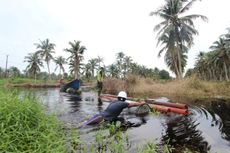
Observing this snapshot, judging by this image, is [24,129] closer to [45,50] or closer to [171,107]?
[171,107]

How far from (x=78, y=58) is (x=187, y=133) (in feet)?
172

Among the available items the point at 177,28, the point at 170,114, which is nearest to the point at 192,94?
the point at 177,28

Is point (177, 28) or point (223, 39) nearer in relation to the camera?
point (177, 28)

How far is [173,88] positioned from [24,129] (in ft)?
77.6

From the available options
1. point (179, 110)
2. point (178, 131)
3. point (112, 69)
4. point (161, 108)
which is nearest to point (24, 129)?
point (178, 131)

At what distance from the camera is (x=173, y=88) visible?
26953mm

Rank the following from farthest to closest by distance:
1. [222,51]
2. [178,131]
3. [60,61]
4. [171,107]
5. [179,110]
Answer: [60,61] → [222,51] → [171,107] → [179,110] → [178,131]

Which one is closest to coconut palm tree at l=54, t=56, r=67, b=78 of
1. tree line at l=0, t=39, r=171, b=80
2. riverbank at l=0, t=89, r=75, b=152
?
tree line at l=0, t=39, r=171, b=80

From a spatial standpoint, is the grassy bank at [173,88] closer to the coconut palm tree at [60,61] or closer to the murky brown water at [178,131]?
the murky brown water at [178,131]

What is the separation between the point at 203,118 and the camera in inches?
458

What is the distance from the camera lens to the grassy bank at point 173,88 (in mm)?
25544

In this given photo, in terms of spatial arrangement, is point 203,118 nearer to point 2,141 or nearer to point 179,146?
point 179,146

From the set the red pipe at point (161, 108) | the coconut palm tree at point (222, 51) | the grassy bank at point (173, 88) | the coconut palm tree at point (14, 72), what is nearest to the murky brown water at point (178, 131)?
the red pipe at point (161, 108)

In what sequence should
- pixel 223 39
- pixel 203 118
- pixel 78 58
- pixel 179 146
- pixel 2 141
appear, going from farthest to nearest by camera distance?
pixel 78 58 < pixel 223 39 < pixel 203 118 < pixel 179 146 < pixel 2 141
